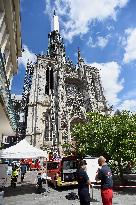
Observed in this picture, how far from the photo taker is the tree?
1864 centimetres

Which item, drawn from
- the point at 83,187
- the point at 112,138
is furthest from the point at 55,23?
the point at 83,187

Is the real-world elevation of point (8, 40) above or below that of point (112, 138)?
above

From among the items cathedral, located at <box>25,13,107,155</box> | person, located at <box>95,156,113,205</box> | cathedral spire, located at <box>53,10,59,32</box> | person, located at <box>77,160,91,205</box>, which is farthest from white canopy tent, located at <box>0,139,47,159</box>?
cathedral spire, located at <box>53,10,59,32</box>

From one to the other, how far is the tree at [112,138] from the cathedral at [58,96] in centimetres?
2317

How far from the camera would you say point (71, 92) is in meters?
54.4

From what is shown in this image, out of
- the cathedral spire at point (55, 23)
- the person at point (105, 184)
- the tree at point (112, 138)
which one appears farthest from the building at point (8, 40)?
the cathedral spire at point (55, 23)

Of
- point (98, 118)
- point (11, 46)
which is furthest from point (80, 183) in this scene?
point (98, 118)

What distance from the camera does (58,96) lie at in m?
50.5

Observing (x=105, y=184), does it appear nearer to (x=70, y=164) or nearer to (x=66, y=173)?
(x=66, y=173)

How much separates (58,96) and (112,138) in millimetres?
31914

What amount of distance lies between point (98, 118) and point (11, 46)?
8786 millimetres

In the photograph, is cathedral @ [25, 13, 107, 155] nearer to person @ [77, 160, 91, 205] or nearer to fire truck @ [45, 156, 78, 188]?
fire truck @ [45, 156, 78, 188]

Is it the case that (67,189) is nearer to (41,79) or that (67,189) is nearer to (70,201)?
(70,201)

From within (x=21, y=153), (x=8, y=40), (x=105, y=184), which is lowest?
(x=105, y=184)
